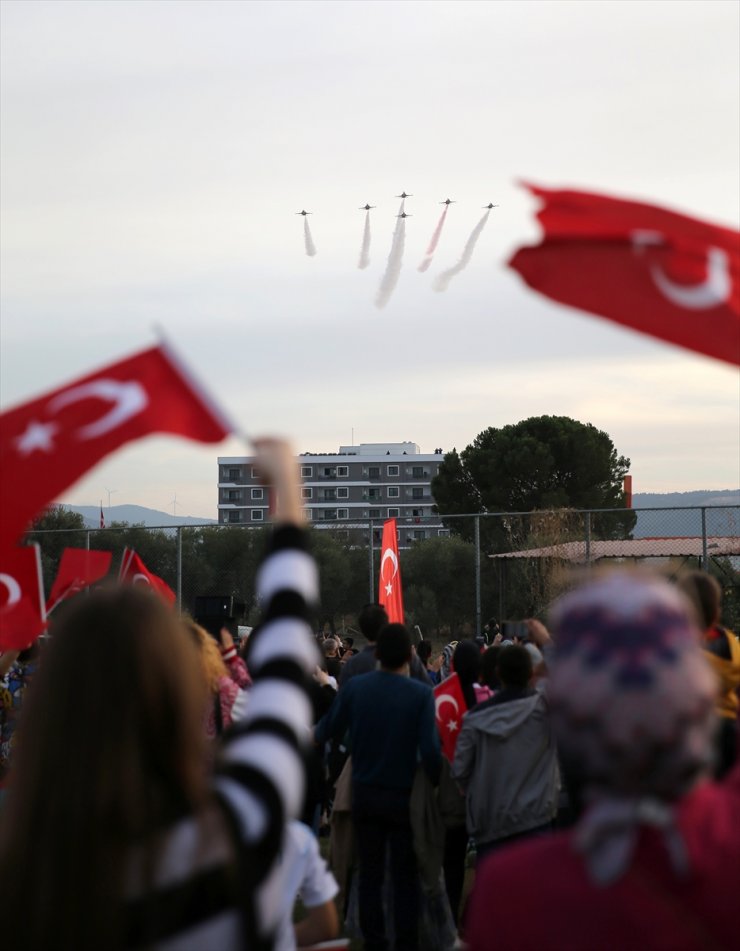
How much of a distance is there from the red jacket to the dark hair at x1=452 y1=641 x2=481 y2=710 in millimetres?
7165

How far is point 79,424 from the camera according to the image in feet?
11.5

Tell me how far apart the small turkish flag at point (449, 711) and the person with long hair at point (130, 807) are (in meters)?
6.70

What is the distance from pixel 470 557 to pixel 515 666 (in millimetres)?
38942

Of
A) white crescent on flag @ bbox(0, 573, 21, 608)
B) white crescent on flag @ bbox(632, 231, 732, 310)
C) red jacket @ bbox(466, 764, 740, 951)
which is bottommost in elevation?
red jacket @ bbox(466, 764, 740, 951)

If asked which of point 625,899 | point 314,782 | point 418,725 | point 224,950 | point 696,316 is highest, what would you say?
point 696,316

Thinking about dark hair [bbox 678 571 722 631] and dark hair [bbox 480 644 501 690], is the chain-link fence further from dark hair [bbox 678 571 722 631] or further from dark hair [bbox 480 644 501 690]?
dark hair [bbox 678 571 722 631]

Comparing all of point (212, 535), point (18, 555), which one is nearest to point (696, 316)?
point (18, 555)

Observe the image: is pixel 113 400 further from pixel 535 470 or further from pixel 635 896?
pixel 535 470

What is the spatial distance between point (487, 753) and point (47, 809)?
20.0 ft

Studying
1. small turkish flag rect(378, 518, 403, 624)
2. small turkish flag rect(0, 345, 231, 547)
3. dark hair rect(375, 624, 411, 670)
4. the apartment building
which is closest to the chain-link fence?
small turkish flag rect(378, 518, 403, 624)

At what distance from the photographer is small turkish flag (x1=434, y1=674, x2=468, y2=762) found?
29.4 feet

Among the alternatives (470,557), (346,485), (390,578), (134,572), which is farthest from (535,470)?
(346,485)

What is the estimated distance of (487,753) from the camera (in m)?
7.93

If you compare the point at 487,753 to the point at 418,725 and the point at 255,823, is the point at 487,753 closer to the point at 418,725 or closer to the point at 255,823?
the point at 418,725
